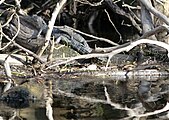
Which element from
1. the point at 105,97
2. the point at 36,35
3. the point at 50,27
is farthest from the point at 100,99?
the point at 36,35

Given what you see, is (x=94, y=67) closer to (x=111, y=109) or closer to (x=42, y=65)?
(x=42, y=65)

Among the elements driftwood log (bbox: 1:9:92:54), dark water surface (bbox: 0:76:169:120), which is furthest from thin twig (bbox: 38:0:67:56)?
driftwood log (bbox: 1:9:92:54)

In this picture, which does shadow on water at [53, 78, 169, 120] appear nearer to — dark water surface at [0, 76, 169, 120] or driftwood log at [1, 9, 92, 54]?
dark water surface at [0, 76, 169, 120]

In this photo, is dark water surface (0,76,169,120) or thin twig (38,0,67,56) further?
thin twig (38,0,67,56)

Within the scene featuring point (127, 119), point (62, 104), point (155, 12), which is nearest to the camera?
point (127, 119)

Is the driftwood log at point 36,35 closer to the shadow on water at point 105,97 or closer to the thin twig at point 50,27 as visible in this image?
the thin twig at point 50,27

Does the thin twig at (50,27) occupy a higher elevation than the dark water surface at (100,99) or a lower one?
higher

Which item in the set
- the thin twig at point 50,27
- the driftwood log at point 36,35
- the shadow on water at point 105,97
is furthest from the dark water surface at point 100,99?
the driftwood log at point 36,35

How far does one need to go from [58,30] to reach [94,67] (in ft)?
5.03

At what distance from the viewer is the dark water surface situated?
21.5 feet

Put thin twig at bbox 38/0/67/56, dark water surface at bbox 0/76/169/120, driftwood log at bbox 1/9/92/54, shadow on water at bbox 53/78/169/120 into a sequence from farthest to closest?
driftwood log at bbox 1/9/92/54, thin twig at bbox 38/0/67/56, shadow on water at bbox 53/78/169/120, dark water surface at bbox 0/76/169/120

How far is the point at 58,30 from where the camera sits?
10.8 metres

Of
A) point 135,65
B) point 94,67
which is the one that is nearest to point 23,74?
point 94,67

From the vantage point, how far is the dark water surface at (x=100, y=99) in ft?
21.5
